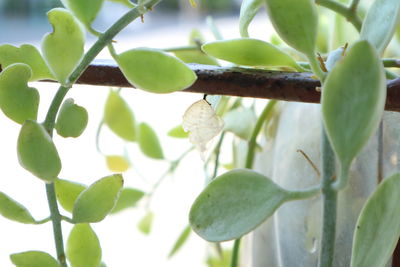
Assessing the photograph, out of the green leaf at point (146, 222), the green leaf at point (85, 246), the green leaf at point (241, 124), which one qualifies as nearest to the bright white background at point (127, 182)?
the green leaf at point (146, 222)

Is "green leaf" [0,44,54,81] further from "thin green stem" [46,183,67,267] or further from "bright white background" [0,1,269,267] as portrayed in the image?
"bright white background" [0,1,269,267]

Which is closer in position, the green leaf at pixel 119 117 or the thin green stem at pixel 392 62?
the thin green stem at pixel 392 62

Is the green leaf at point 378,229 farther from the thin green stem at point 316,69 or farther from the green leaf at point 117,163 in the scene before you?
the green leaf at point 117,163

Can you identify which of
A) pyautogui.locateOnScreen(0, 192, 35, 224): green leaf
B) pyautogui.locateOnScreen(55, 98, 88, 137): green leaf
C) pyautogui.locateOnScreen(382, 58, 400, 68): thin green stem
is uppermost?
pyautogui.locateOnScreen(382, 58, 400, 68): thin green stem

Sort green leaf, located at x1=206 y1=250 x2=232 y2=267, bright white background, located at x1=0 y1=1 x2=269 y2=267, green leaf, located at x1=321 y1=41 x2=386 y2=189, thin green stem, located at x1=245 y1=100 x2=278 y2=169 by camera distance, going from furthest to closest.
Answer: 1. bright white background, located at x1=0 y1=1 x2=269 y2=267
2. green leaf, located at x1=206 y1=250 x2=232 y2=267
3. thin green stem, located at x1=245 y1=100 x2=278 y2=169
4. green leaf, located at x1=321 y1=41 x2=386 y2=189

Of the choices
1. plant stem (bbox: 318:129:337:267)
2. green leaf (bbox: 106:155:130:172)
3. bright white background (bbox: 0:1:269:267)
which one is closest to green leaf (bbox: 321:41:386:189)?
plant stem (bbox: 318:129:337:267)

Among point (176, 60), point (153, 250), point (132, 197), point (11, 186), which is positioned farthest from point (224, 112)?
point (11, 186)

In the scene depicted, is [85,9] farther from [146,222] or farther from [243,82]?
[146,222]
